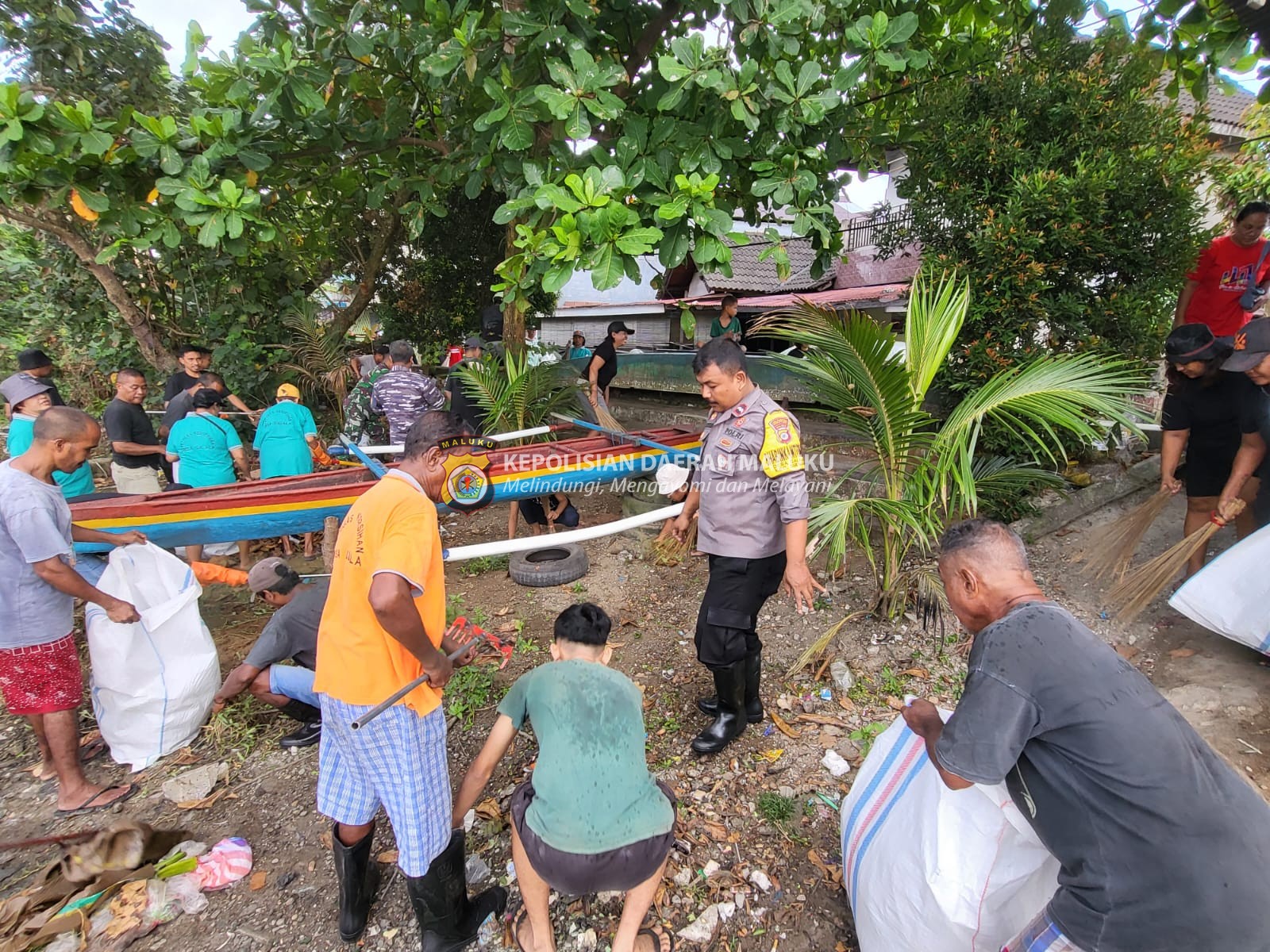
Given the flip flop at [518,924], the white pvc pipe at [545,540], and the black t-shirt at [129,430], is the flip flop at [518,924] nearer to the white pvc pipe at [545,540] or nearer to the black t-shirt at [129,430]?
the white pvc pipe at [545,540]

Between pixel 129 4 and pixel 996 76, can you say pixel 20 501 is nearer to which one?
pixel 996 76

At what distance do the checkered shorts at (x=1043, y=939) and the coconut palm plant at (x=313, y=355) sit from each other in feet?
28.4

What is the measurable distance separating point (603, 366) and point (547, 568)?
2.92m

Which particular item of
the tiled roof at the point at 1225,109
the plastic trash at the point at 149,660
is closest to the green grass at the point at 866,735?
the plastic trash at the point at 149,660

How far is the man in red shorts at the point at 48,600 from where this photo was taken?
232 cm

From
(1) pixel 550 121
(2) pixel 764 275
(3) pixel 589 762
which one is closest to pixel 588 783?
(3) pixel 589 762

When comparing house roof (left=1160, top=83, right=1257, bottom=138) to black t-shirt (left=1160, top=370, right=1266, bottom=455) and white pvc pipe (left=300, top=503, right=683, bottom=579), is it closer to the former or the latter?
black t-shirt (left=1160, top=370, right=1266, bottom=455)

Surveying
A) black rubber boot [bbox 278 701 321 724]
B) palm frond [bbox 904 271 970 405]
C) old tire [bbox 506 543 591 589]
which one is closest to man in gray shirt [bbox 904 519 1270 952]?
palm frond [bbox 904 271 970 405]

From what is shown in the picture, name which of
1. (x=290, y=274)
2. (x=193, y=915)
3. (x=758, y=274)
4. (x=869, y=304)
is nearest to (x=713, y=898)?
(x=193, y=915)

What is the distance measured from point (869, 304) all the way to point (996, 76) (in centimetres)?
723

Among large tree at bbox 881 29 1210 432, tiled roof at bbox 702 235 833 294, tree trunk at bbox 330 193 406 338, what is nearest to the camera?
large tree at bbox 881 29 1210 432

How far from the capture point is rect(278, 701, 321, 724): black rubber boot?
2863 mm

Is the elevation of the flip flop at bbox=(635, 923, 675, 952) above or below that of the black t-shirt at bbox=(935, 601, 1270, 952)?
below

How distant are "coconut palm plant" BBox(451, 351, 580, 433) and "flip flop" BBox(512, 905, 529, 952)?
164 inches
